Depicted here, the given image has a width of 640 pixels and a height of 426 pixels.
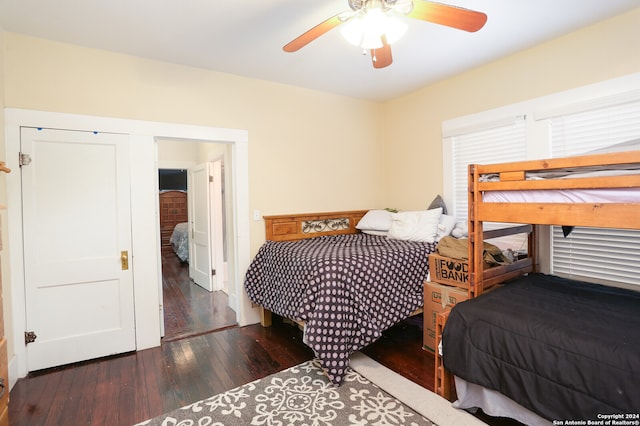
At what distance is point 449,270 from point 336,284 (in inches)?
40.8

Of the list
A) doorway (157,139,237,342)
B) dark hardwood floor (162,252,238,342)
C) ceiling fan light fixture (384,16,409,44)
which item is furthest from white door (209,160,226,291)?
ceiling fan light fixture (384,16,409,44)

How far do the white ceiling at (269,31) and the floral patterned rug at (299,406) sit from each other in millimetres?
2534

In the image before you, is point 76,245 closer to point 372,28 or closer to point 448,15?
point 372,28

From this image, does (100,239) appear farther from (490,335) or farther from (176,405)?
(490,335)

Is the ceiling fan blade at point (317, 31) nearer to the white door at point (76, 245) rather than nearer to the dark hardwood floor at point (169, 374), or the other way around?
the white door at point (76, 245)

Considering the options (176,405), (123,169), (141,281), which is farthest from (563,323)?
(123,169)

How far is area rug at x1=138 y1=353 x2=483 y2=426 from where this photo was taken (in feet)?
5.94

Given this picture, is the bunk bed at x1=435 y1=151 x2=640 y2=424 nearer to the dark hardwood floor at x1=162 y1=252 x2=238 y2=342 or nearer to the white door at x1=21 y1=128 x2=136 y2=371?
the dark hardwood floor at x1=162 y1=252 x2=238 y2=342

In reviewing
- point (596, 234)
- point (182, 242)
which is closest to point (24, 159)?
point (182, 242)

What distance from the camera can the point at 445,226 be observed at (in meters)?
3.18

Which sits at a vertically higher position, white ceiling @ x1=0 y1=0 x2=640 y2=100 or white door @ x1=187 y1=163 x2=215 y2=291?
white ceiling @ x1=0 y1=0 x2=640 y2=100

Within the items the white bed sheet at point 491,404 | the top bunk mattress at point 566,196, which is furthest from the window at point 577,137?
the white bed sheet at point 491,404

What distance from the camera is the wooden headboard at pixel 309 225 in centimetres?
340

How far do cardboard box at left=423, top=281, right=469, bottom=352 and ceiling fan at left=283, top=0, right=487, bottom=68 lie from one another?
1.87 m
